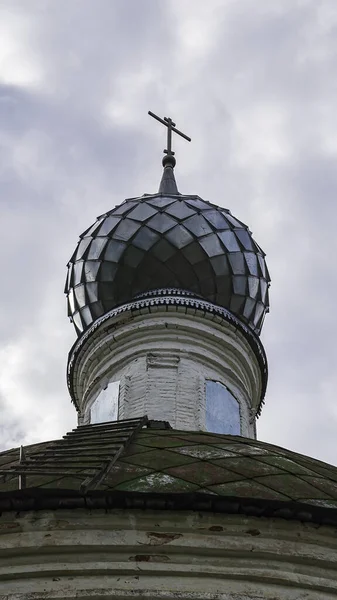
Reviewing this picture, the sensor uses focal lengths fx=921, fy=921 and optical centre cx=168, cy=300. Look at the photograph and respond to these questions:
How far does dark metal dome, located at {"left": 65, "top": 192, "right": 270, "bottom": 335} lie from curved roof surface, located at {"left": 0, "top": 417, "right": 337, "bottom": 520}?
404 centimetres

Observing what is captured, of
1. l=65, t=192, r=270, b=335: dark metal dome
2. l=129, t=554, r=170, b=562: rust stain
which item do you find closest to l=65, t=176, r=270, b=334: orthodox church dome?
l=65, t=192, r=270, b=335: dark metal dome

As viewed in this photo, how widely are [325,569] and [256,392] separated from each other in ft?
19.0

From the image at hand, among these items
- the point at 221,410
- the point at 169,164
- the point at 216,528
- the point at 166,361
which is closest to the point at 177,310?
the point at 166,361

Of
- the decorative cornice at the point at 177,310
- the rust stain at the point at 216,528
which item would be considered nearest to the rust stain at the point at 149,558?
the rust stain at the point at 216,528

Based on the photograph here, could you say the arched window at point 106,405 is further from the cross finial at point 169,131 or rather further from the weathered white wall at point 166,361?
the cross finial at point 169,131

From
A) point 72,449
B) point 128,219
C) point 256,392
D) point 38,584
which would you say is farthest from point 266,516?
point 128,219

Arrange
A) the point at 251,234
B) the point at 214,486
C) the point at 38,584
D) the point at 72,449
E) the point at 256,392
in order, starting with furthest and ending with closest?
1. the point at 251,234
2. the point at 256,392
3. the point at 72,449
4. the point at 214,486
5. the point at 38,584

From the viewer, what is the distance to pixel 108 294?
37.2 ft

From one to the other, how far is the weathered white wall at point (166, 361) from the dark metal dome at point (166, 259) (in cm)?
54

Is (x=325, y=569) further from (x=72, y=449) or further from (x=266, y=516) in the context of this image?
(x=72, y=449)

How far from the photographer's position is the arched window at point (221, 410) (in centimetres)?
976

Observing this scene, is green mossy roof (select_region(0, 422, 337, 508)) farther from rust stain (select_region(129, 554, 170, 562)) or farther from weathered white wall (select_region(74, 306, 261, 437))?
weathered white wall (select_region(74, 306, 261, 437))

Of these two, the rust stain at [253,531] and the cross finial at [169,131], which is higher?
the cross finial at [169,131]

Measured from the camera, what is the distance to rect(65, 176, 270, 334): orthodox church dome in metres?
11.1
